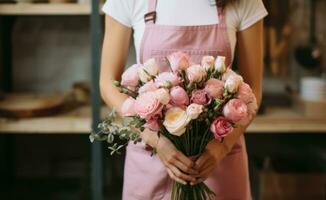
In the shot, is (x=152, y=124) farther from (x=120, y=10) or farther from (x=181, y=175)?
(x=120, y=10)

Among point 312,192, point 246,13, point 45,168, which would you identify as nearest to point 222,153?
point 246,13

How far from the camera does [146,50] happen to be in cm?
128

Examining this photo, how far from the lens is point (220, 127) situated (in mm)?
929

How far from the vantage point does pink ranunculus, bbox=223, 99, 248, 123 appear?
91 cm

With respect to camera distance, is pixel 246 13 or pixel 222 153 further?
pixel 246 13

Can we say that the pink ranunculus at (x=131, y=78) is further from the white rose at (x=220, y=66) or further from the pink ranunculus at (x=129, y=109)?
the white rose at (x=220, y=66)

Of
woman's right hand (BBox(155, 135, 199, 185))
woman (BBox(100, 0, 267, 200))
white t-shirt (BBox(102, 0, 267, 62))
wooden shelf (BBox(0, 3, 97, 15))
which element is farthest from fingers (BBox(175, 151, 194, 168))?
wooden shelf (BBox(0, 3, 97, 15))

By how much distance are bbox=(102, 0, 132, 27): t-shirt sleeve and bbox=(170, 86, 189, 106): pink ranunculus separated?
430 mm

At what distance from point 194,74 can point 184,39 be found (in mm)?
362

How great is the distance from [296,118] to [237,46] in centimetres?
88

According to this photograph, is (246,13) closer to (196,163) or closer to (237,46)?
(237,46)

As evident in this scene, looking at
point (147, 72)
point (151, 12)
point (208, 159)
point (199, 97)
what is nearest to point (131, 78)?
point (147, 72)

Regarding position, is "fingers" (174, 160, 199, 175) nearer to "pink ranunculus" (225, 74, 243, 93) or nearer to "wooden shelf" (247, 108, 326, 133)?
"pink ranunculus" (225, 74, 243, 93)

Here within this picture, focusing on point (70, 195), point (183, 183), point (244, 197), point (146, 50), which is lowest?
point (70, 195)
